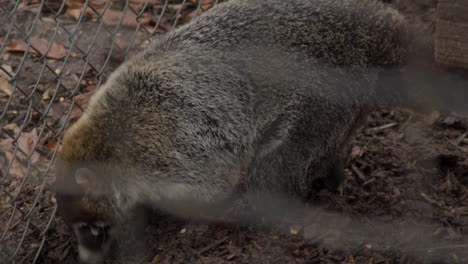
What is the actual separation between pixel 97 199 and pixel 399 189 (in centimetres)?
219

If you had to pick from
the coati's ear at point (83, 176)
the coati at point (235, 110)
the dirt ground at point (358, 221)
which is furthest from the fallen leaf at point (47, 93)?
the coati's ear at point (83, 176)

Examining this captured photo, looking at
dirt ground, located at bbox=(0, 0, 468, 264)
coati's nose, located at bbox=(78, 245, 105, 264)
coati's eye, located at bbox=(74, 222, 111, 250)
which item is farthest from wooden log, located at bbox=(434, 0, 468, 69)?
coati's nose, located at bbox=(78, 245, 105, 264)

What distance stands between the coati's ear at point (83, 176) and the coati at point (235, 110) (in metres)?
0.03

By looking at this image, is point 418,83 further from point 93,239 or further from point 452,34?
point 93,239

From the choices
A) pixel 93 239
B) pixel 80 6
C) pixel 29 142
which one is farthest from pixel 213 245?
pixel 80 6

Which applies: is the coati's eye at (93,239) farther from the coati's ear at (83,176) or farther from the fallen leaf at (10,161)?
the fallen leaf at (10,161)

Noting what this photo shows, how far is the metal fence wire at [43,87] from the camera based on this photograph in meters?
4.14

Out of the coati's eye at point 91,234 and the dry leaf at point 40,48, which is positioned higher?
the dry leaf at point 40,48

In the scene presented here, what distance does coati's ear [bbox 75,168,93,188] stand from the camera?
376cm

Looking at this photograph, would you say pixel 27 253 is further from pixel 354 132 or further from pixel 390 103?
pixel 390 103

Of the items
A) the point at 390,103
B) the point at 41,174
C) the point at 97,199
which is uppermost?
the point at 390,103

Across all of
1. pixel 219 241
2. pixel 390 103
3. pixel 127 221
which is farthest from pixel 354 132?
pixel 127 221

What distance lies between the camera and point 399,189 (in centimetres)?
421

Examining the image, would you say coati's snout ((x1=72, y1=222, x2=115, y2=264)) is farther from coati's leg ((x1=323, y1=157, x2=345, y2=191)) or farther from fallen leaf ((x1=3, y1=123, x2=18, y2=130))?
coati's leg ((x1=323, y1=157, x2=345, y2=191))
